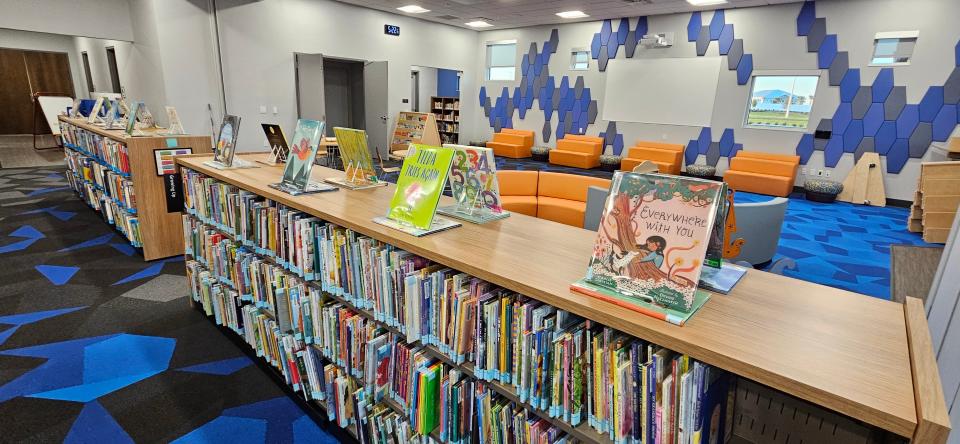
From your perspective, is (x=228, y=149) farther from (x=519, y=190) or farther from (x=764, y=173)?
(x=764, y=173)

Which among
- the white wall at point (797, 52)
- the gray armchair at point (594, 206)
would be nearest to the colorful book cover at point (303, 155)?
the gray armchair at point (594, 206)

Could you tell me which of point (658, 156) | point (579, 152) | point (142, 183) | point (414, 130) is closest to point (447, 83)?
point (414, 130)

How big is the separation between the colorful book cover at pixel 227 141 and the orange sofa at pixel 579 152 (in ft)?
28.9

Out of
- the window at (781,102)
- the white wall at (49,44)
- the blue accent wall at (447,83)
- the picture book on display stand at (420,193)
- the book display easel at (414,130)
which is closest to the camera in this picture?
the picture book on display stand at (420,193)

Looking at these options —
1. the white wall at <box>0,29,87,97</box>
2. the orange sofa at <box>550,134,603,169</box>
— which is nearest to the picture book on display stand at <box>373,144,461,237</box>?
the orange sofa at <box>550,134,603,169</box>

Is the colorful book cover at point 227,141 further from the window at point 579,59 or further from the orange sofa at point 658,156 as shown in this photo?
the window at point 579,59

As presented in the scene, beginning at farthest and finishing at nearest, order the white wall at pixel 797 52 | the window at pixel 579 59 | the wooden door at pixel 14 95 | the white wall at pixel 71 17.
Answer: the wooden door at pixel 14 95 → the window at pixel 579 59 → the white wall at pixel 797 52 → the white wall at pixel 71 17

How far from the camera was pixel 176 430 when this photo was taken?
2174mm

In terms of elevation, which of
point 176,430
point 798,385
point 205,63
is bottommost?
point 176,430

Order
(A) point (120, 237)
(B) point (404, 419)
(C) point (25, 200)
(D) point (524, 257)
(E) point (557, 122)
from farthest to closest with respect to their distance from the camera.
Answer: (E) point (557, 122), (C) point (25, 200), (A) point (120, 237), (B) point (404, 419), (D) point (524, 257)

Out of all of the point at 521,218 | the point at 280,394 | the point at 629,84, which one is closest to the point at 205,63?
the point at 280,394

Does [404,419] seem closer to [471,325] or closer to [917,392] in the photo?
[471,325]

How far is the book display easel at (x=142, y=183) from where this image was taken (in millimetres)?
3865

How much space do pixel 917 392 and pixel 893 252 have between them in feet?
19.9
